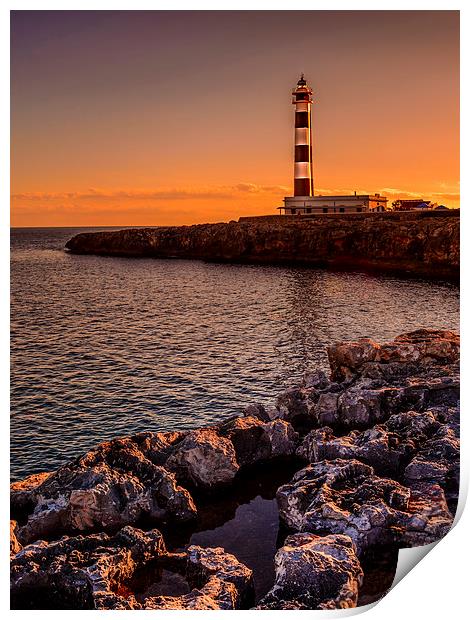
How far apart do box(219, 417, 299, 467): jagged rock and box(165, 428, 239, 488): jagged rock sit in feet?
1.65

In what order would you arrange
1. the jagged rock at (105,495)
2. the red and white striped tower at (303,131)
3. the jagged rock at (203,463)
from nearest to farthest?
the jagged rock at (105,495)
the jagged rock at (203,463)
the red and white striped tower at (303,131)

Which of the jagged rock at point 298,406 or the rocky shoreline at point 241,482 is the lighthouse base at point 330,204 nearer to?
the jagged rock at point 298,406

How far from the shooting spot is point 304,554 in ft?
22.3

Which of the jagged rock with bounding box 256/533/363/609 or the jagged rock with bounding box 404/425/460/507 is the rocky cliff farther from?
the jagged rock with bounding box 256/533/363/609

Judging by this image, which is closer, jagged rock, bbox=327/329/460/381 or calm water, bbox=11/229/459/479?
jagged rock, bbox=327/329/460/381

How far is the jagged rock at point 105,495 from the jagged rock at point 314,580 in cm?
252

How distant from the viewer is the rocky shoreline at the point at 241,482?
6.87 m

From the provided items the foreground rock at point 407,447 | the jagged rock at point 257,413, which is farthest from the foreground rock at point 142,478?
the jagged rock at point 257,413

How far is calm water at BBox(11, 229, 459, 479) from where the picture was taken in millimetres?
13945

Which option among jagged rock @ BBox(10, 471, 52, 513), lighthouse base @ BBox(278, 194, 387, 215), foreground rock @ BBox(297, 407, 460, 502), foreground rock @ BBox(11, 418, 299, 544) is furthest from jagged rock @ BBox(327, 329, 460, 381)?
lighthouse base @ BBox(278, 194, 387, 215)

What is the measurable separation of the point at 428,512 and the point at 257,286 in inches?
1211

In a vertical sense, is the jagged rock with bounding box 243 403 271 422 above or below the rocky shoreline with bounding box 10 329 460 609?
above

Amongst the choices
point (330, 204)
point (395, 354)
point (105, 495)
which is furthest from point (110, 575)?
point (330, 204)
